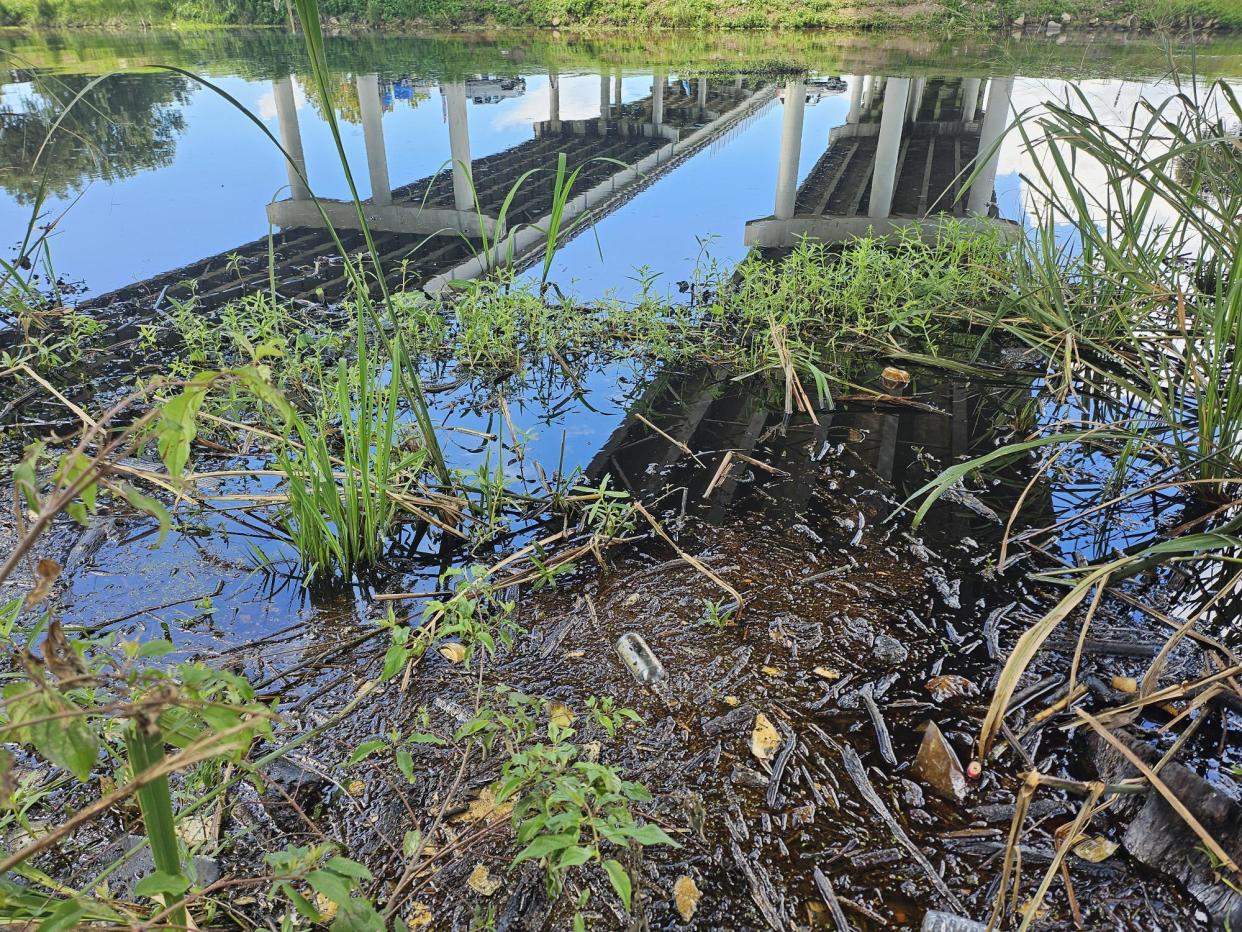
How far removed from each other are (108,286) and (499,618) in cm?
320

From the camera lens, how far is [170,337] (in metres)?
3.03

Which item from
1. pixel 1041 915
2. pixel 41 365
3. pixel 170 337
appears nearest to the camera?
pixel 1041 915

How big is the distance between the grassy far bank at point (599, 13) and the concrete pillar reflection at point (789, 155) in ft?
45.8

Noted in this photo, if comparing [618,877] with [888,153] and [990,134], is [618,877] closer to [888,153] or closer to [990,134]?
[888,153]

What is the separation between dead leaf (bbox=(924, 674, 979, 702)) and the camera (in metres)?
1.42

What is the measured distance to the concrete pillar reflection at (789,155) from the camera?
15.8 ft

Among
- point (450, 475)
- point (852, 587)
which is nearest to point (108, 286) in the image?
point (450, 475)

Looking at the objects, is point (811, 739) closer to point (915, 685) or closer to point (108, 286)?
point (915, 685)

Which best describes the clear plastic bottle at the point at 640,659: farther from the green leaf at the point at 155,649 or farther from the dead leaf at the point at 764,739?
the green leaf at the point at 155,649

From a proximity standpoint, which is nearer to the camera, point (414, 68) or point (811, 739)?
point (811, 739)

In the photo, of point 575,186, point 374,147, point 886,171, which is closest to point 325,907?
point 575,186

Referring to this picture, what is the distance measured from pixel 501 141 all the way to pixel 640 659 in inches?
261

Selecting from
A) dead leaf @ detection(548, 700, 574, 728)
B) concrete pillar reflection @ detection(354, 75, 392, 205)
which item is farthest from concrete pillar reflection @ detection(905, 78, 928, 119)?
dead leaf @ detection(548, 700, 574, 728)

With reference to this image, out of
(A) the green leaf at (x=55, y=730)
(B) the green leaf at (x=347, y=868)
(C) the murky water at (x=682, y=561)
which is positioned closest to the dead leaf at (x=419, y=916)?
(C) the murky water at (x=682, y=561)
